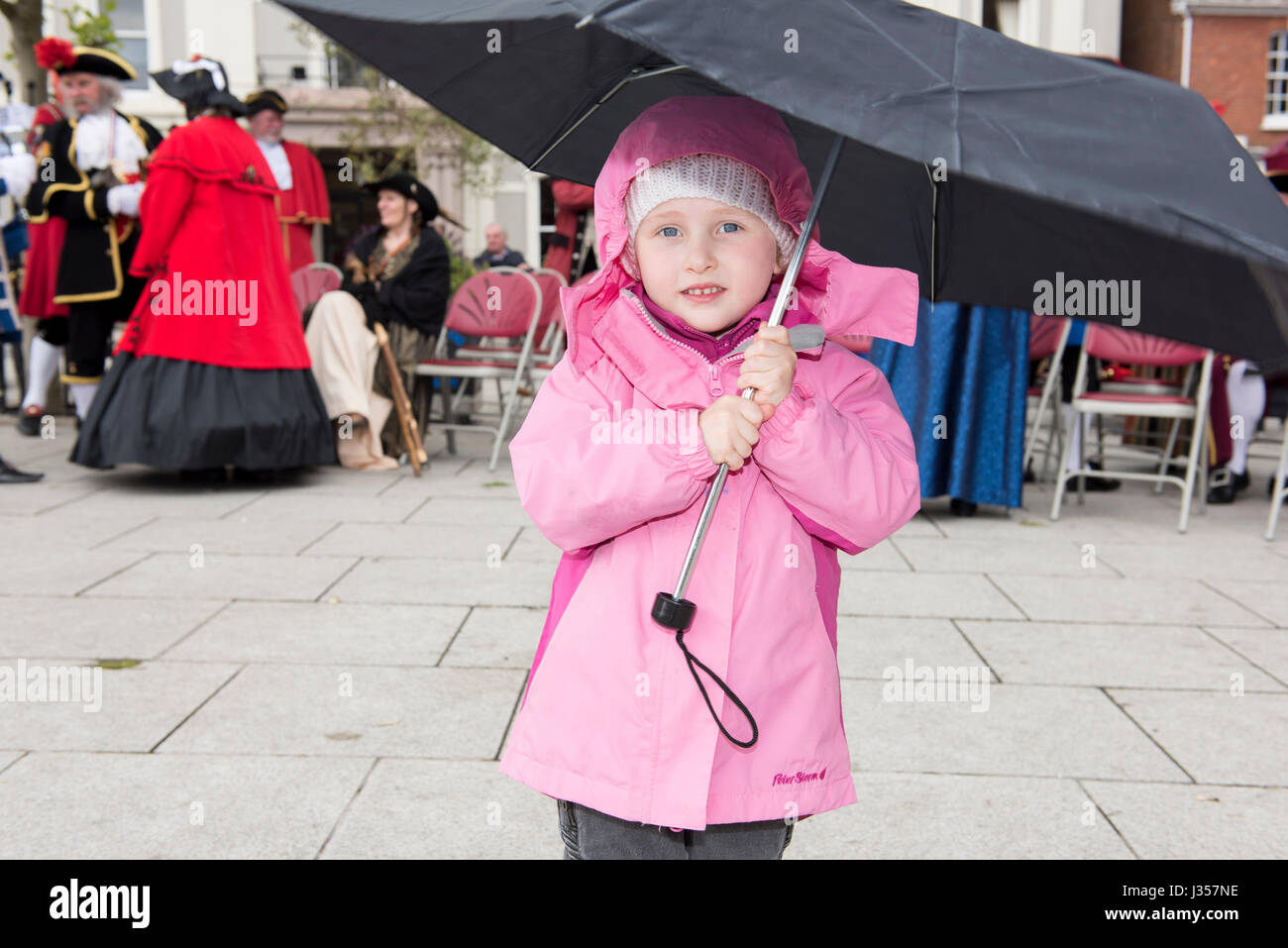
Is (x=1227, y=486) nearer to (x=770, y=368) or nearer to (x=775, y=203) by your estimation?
(x=775, y=203)

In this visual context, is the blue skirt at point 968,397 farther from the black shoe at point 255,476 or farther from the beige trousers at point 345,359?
the black shoe at point 255,476

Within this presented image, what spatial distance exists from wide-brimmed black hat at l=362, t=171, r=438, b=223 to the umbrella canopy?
5.70m

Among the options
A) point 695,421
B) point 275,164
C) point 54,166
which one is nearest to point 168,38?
point 275,164

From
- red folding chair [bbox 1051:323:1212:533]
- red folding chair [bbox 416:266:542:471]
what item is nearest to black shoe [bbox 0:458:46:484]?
red folding chair [bbox 416:266:542:471]

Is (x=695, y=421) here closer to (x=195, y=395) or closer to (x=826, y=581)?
(x=826, y=581)

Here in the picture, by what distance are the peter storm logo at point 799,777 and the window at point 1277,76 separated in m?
24.7

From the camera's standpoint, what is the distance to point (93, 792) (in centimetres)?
267

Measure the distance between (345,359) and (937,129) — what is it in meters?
6.31

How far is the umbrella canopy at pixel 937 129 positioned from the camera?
49.9 inches

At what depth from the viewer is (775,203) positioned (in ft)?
5.64

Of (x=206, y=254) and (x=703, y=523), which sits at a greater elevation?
(x=206, y=254)

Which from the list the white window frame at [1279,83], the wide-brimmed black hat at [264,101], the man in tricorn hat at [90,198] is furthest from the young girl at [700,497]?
the white window frame at [1279,83]

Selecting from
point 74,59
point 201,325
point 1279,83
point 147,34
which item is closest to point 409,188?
point 201,325

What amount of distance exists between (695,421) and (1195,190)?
649 millimetres
